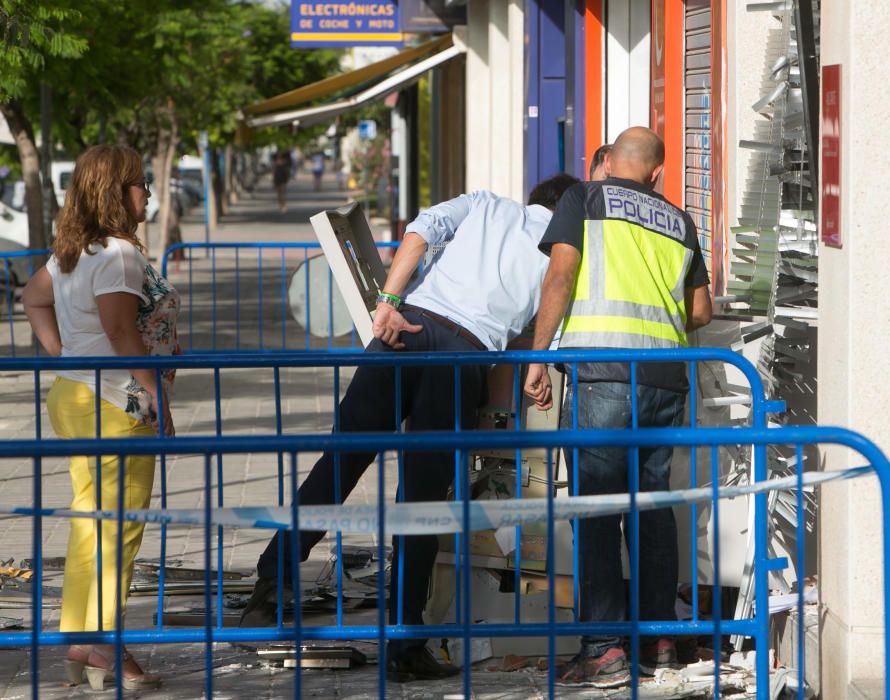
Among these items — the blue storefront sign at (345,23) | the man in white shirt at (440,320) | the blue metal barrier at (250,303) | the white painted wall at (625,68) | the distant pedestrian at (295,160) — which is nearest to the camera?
the man in white shirt at (440,320)

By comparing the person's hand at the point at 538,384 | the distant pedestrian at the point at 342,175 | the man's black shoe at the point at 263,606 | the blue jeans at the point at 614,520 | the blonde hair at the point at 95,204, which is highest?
the distant pedestrian at the point at 342,175

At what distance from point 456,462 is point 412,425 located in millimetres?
294

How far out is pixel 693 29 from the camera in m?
7.65

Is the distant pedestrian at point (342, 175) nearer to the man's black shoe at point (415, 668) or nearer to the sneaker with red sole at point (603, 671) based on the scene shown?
the man's black shoe at point (415, 668)

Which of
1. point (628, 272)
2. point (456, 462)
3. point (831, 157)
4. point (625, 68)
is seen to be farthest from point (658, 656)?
point (625, 68)

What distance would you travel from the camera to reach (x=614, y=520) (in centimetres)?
513

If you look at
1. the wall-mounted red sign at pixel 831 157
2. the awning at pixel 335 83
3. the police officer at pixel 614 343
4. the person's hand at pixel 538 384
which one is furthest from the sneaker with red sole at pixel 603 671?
the awning at pixel 335 83

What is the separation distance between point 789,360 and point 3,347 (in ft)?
38.1

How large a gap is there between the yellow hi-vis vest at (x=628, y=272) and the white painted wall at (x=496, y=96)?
7401 millimetres

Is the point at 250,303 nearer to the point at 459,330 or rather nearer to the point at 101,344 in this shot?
the point at 459,330

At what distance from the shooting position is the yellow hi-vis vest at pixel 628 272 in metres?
5.09

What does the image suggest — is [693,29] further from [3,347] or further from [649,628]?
[3,347]

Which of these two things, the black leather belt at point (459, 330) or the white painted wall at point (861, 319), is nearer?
the white painted wall at point (861, 319)

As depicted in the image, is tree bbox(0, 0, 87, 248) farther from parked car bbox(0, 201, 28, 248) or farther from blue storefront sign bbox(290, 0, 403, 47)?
parked car bbox(0, 201, 28, 248)
